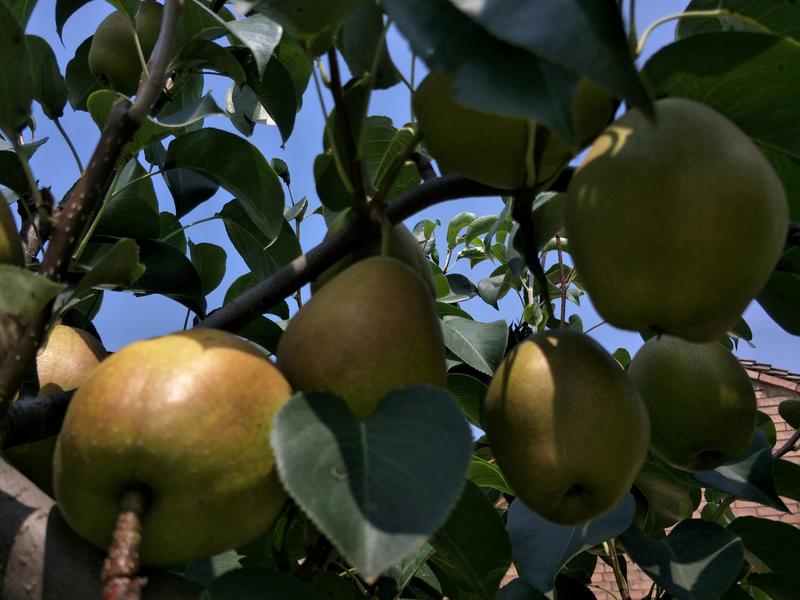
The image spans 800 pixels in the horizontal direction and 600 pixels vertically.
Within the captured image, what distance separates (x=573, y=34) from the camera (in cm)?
48

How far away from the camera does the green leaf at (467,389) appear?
133cm

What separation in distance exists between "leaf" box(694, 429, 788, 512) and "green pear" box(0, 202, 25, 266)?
94 centimetres

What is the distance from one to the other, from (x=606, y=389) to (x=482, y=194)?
0.82ft

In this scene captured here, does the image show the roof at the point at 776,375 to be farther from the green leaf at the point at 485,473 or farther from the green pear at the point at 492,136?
the green pear at the point at 492,136

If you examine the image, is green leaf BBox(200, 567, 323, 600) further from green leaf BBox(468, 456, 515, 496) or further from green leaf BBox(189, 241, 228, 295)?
green leaf BBox(189, 241, 228, 295)

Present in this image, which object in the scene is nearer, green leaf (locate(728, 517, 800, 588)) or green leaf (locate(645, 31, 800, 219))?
green leaf (locate(645, 31, 800, 219))

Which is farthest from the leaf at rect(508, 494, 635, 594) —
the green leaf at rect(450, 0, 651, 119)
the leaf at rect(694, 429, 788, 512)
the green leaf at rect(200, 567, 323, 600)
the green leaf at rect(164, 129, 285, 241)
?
the green leaf at rect(450, 0, 651, 119)

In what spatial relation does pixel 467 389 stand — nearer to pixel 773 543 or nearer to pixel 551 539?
pixel 551 539

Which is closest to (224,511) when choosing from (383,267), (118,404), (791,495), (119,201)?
(118,404)

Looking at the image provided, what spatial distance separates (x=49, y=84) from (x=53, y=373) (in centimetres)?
89

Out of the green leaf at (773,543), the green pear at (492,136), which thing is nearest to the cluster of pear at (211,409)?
the green pear at (492,136)

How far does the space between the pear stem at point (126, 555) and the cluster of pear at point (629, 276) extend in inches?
12.1

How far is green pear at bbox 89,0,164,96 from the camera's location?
1504 millimetres

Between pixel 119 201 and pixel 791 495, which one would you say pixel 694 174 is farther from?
pixel 791 495
